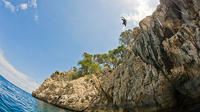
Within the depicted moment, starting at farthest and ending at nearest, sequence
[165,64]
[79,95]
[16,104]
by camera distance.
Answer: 1. [79,95]
2. [16,104]
3. [165,64]

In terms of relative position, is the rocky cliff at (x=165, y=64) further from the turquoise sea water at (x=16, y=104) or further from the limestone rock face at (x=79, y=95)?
the turquoise sea water at (x=16, y=104)

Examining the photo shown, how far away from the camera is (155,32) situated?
15.0 metres

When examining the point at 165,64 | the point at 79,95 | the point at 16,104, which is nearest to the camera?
the point at 165,64

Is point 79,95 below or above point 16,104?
above

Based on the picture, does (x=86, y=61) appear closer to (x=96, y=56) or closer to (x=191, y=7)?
(x=96, y=56)

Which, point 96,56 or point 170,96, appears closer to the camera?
point 170,96

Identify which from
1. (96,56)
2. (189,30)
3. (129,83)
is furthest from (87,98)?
(96,56)


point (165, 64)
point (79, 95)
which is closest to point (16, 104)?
point (165, 64)

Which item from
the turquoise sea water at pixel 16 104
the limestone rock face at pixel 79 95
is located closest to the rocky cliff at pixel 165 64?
the limestone rock face at pixel 79 95

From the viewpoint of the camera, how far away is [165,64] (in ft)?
44.5

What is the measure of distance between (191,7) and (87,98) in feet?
94.2

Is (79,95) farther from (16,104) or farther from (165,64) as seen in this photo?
(165,64)

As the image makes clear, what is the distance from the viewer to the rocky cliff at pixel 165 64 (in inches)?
438

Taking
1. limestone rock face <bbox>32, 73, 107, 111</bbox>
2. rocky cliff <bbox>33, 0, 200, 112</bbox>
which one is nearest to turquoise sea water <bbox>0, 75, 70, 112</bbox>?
limestone rock face <bbox>32, 73, 107, 111</bbox>
